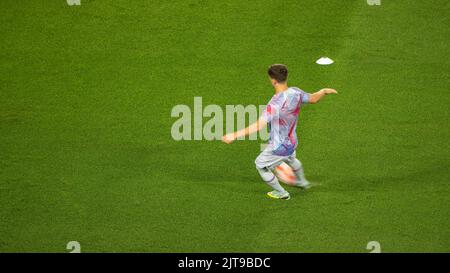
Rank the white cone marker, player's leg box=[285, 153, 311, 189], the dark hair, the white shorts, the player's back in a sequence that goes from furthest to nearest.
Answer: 1. the white cone marker
2. player's leg box=[285, 153, 311, 189]
3. the white shorts
4. the player's back
5. the dark hair

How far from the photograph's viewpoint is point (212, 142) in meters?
10.3

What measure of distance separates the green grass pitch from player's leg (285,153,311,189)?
0.13 metres

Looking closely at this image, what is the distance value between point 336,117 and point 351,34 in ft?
8.23

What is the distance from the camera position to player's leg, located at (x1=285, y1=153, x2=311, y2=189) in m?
8.94

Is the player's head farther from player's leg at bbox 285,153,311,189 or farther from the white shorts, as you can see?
player's leg at bbox 285,153,311,189

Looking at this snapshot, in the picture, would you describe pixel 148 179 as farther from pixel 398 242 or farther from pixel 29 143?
pixel 398 242

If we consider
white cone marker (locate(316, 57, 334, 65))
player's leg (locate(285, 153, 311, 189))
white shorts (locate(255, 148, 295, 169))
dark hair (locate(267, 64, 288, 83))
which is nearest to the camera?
dark hair (locate(267, 64, 288, 83))

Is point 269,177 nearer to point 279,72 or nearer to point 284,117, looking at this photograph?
point 284,117

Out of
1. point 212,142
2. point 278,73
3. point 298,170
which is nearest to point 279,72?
point 278,73

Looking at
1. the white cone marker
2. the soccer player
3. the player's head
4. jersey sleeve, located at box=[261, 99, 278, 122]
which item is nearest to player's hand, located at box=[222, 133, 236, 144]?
the soccer player

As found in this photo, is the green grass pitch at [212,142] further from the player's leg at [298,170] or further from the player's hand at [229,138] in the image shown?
the player's hand at [229,138]

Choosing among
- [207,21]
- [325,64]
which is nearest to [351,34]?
[325,64]

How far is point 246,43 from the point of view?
12617 millimetres

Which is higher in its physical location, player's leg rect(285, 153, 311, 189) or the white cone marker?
the white cone marker
